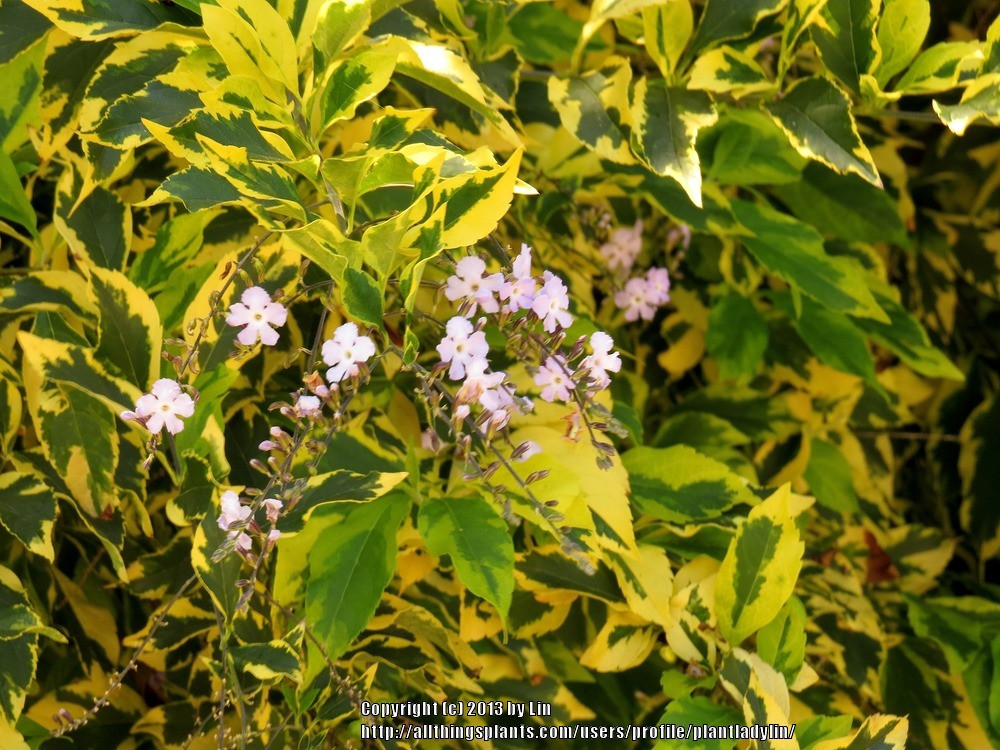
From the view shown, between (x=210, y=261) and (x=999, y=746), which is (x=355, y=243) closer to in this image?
(x=210, y=261)

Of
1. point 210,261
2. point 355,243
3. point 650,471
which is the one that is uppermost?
point 355,243

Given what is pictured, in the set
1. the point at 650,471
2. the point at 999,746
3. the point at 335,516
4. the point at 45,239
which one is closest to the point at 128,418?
the point at 335,516

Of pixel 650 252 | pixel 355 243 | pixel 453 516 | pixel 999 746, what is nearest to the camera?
pixel 355 243

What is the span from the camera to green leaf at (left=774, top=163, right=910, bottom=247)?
1.24m

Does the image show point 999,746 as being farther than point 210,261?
Yes

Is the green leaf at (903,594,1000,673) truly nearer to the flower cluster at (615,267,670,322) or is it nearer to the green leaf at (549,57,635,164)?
the flower cluster at (615,267,670,322)

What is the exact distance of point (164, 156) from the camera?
96 centimetres

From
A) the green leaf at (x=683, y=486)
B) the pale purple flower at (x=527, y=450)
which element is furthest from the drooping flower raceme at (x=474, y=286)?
the green leaf at (x=683, y=486)

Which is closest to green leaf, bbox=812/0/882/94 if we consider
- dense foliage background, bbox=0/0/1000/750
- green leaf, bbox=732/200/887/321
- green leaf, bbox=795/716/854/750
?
dense foliage background, bbox=0/0/1000/750

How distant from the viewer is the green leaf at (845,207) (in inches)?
48.9

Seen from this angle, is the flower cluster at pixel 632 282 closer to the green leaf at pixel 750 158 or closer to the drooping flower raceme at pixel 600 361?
the green leaf at pixel 750 158

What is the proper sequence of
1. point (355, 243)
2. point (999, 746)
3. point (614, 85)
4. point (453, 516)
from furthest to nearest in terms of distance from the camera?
1. point (999, 746)
2. point (614, 85)
3. point (453, 516)
4. point (355, 243)

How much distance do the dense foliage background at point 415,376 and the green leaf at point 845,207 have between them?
0.01 metres

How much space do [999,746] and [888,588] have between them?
29 cm
